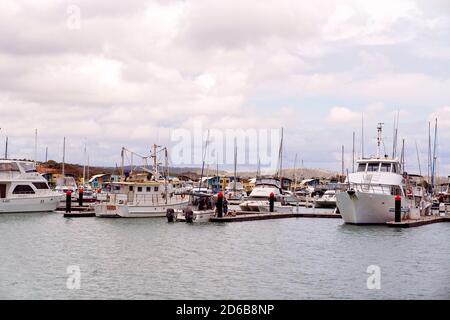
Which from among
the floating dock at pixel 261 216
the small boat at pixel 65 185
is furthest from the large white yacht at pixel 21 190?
the small boat at pixel 65 185

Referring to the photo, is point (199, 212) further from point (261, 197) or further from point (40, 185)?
point (261, 197)

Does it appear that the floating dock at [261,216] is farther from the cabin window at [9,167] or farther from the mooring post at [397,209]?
the cabin window at [9,167]

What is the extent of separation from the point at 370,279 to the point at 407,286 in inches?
76.3

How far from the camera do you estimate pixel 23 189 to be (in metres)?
73.4

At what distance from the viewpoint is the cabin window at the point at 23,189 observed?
72812 millimetres

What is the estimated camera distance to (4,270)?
33781mm

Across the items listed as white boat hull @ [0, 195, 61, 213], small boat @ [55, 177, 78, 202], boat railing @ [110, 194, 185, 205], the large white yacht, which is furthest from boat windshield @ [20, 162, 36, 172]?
small boat @ [55, 177, 78, 202]

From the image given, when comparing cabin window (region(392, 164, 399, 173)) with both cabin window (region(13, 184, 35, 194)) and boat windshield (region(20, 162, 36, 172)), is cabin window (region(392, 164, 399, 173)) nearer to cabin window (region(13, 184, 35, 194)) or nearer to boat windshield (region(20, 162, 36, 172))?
cabin window (region(13, 184, 35, 194))

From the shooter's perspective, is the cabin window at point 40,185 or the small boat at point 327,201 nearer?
the cabin window at point 40,185

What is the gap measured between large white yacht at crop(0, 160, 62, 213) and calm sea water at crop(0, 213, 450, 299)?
510 inches

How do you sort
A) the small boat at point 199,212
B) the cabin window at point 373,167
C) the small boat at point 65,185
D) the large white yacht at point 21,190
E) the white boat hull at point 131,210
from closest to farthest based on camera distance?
the small boat at point 199,212 < the cabin window at point 373,167 < the white boat hull at point 131,210 < the large white yacht at point 21,190 < the small boat at point 65,185

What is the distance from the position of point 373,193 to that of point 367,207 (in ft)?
4.19
